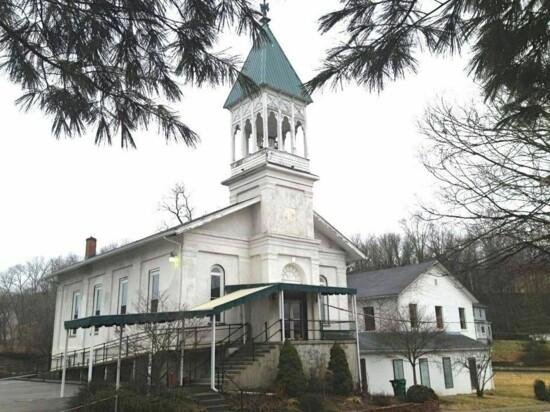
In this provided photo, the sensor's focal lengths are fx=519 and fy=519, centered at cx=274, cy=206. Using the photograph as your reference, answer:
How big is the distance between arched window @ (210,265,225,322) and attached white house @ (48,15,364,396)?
46 millimetres

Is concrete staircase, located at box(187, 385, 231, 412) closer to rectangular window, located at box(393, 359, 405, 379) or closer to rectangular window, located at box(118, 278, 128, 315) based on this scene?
rectangular window, located at box(118, 278, 128, 315)

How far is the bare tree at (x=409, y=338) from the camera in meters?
27.2

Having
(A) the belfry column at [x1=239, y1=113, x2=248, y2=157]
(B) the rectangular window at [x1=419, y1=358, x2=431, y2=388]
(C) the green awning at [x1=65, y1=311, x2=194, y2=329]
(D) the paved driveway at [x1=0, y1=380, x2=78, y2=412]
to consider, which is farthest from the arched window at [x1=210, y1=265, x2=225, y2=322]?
(B) the rectangular window at [x1=419, y1=358, x2=431, y2=388]

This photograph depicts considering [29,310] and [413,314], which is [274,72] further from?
[29,310]

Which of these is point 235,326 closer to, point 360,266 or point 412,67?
point 412,67

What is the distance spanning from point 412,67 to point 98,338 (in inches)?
1030

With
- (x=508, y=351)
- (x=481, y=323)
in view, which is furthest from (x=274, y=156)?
(x=508, y=351)

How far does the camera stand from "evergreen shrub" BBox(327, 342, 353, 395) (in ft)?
65.5

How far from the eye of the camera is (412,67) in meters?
5.21

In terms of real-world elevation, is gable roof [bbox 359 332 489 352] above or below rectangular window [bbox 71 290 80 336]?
below

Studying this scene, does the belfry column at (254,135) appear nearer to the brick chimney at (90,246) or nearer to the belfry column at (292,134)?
the belfry column at (292,134)

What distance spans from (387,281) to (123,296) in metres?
19.6

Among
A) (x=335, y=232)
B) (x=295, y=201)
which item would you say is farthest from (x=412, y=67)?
(x=335, y=232)

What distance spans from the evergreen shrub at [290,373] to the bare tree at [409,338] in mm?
8651
